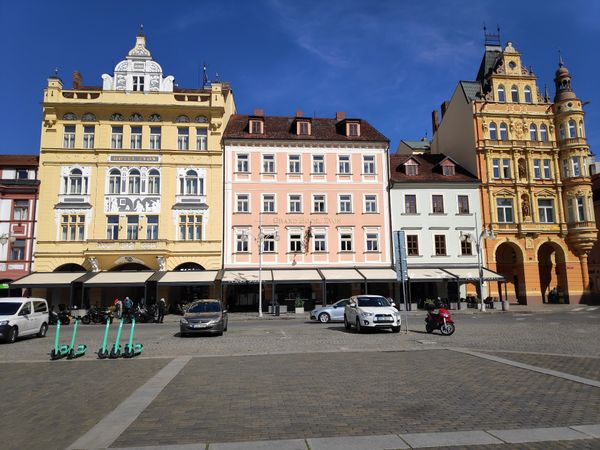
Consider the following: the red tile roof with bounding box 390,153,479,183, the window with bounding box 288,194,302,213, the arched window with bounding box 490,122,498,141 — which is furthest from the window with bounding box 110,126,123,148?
the arched window with bounding box 490,122,498,141

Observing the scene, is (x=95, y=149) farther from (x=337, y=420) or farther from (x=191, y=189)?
(x=337, y=420)

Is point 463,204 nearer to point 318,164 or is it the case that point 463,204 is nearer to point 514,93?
point 514,93

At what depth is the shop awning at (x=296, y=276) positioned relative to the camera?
35.4 m

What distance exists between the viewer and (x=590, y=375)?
32.1 feet

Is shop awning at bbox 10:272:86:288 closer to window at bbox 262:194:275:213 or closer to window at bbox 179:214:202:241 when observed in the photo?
window at bbox 179:214:202:241

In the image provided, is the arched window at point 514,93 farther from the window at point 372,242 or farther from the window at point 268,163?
the window at point 268,163

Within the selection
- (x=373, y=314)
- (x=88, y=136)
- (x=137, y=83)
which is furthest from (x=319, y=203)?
(x=373, y=314)

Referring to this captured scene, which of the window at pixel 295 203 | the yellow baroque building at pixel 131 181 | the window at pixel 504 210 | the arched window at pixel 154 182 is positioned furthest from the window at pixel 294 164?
the window at pixel 504 210

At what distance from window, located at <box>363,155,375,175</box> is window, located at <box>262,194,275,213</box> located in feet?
28.1

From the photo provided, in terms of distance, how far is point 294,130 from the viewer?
42125mm

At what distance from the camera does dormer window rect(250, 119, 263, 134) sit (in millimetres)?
41375

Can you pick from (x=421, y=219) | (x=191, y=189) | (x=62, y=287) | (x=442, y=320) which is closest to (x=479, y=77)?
(x=421, y=219)

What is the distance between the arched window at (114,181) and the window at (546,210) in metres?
37.0

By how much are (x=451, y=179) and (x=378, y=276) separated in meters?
11.9
